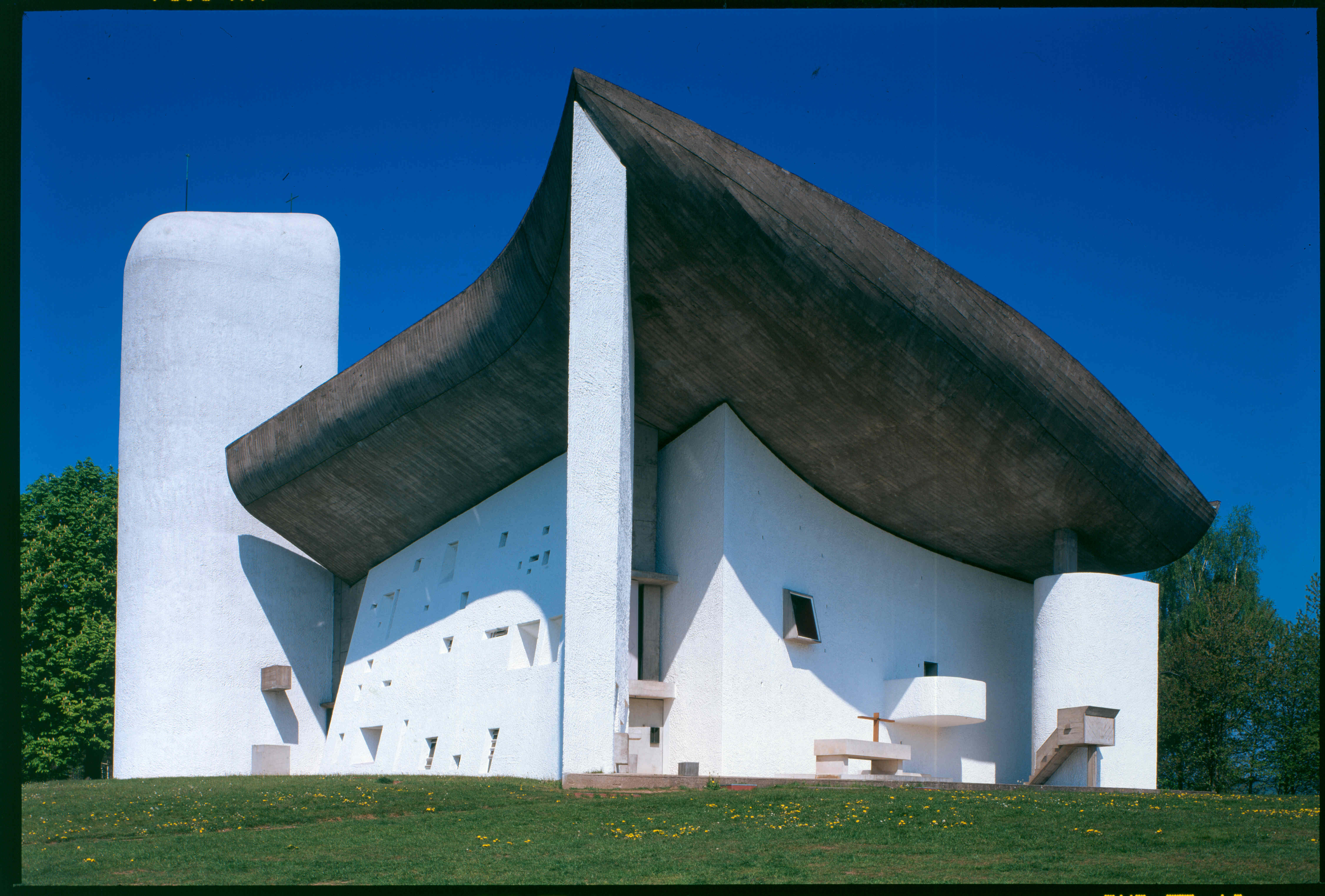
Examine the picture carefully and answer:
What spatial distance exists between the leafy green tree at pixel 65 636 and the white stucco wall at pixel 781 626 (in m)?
17.0

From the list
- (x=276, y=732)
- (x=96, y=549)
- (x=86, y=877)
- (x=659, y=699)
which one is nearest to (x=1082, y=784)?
(x=659, y=699)

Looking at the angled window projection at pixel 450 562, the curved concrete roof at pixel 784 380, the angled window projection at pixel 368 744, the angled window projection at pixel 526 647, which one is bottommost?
the angled window projection at pixel 368 744

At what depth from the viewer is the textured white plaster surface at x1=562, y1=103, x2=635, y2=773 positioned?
1477 centimetres

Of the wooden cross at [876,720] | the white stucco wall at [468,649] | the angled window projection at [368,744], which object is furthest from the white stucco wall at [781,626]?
the angled window projection at [368,744]

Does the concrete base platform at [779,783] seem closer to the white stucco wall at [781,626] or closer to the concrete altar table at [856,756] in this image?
the concrete altar table at [856,756]

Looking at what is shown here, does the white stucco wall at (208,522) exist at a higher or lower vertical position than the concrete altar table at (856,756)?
higher

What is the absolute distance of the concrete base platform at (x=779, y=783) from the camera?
45.4ft

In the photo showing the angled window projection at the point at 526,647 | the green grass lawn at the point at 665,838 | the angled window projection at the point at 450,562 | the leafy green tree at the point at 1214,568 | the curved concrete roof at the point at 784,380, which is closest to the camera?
the green grass lawn at the point at 665,838

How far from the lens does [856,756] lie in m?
19.3

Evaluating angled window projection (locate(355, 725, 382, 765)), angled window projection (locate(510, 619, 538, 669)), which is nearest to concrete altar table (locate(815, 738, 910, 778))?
angled window projection (locate(510, 619, 538, 669))

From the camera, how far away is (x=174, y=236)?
27312 millimetres

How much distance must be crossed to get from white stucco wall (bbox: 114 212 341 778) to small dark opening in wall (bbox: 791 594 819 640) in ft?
41.1

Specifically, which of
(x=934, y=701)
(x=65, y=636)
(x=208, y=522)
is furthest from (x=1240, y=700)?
(x=65, y=636)

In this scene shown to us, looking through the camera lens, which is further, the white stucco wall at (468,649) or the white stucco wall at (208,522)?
the white stucco wall at (208,522)
